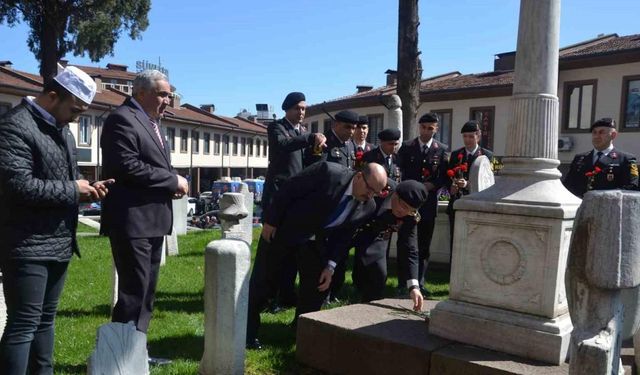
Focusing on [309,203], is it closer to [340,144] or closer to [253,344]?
[253,344]

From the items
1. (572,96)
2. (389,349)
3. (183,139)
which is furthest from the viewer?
(183,139)

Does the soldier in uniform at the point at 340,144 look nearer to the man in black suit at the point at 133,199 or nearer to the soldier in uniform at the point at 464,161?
the soldier in uniform at the point at 464,161

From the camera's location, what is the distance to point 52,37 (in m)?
18.9

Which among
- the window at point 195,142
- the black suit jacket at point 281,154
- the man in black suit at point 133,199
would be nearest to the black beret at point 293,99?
the black suit jacket at point 281,154

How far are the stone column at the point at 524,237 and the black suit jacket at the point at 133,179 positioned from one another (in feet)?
6.71

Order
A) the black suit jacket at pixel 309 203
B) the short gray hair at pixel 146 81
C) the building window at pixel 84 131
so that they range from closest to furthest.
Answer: the short gray hair at pixel 146 81 → the black suit jacket at pixel 309 203 → the building window at pixel 84 131

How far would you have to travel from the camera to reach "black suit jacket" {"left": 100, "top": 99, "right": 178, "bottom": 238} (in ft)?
11.3

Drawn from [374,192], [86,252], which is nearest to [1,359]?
[374,192]

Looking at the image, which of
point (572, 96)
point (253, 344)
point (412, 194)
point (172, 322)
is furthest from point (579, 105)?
point (253, 344)

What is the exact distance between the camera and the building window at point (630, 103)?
18.5 meters

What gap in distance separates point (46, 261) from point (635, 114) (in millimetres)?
20266

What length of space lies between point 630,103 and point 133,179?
19.6 m

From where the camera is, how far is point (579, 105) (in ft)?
67.4

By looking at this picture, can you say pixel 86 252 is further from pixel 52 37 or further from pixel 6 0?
pixel 6 0
